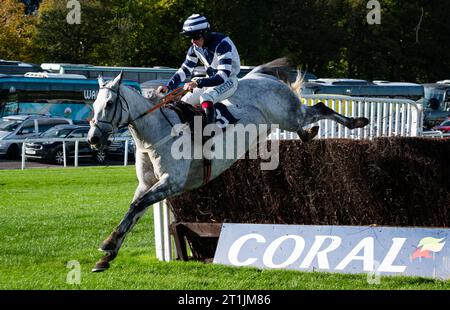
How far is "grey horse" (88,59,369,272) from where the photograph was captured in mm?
7844

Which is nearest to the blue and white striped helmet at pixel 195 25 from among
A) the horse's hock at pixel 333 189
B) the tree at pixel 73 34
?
the horse's hock at pixel 333 189

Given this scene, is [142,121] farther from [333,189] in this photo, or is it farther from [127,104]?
[333,189]

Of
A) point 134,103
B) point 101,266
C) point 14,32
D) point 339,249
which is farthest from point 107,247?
point 14,32

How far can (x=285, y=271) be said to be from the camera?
8.36 metres

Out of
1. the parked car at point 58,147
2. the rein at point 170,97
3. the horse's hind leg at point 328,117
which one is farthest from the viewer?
the parked car at point 58,147

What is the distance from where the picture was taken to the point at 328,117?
10.3 m

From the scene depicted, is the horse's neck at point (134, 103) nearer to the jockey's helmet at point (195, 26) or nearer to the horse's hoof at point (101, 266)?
the jockey's helmet at point (195, 26)

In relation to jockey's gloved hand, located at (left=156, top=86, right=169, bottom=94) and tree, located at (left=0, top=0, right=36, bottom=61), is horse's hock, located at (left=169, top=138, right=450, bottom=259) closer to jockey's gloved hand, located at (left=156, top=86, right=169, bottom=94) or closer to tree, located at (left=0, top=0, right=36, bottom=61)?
jockey's gloved hand, located at (left=156, top=86, right=169, bottom=94)

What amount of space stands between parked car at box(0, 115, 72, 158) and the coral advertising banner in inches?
806

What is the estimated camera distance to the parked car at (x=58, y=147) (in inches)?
1054

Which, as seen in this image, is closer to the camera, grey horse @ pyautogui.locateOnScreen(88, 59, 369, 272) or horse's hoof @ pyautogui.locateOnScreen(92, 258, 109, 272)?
horse's hoof @ pyautogui.locateOnScreen(92, 258, 109, 272)

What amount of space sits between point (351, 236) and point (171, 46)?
1493 inches

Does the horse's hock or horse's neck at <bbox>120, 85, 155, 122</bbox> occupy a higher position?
horse's neck at <bbox>120, 85, 155, 122</bbox>

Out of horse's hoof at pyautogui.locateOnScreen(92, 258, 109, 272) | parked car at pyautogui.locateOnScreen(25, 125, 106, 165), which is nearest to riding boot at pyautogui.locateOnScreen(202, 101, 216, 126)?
horse's hoof at pyautogui.locateOnScreen(92, 258, 109, 272)
